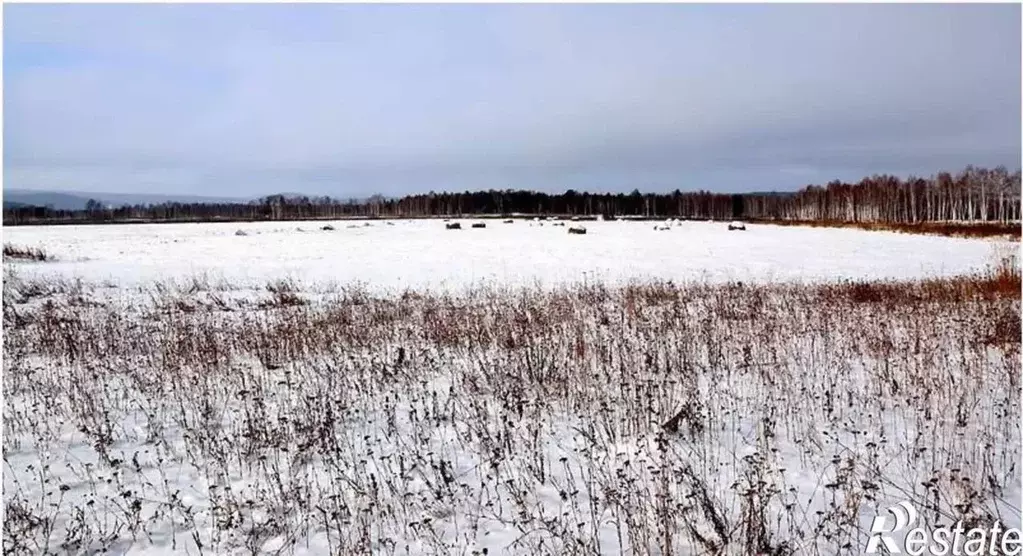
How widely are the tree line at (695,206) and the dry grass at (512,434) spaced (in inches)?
3351

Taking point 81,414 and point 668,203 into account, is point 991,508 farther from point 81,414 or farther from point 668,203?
point 668,203

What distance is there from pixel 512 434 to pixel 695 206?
128239 millimetres

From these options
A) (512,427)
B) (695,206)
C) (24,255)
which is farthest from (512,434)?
(695,206)

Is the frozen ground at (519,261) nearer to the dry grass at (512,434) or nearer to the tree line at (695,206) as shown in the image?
the dry grass at (512,434)

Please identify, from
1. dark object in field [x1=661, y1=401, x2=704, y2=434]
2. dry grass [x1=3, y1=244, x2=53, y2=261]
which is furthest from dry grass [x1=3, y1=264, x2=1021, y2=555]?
→ dry grass [x1=3, y1=244, x2=53, y2=261]

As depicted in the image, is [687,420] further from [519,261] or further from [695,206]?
[695,206]

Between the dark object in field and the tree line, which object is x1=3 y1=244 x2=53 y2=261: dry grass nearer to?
the dark object in field

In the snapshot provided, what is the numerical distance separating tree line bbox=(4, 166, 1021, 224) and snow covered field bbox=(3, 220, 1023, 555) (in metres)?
84.4

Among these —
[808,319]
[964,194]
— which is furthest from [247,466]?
[964,194]

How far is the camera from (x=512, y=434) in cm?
547

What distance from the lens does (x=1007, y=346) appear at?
803 cm

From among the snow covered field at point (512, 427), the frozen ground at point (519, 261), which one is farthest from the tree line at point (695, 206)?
the snow covered field at point (512, 427)

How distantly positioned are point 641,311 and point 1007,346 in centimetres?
540

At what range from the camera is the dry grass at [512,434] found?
397cm
